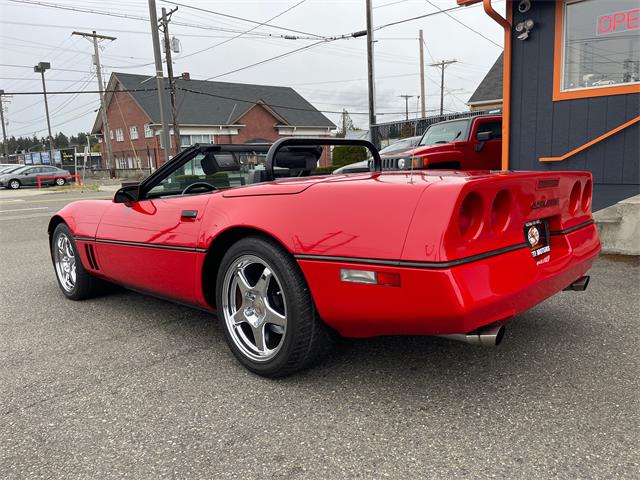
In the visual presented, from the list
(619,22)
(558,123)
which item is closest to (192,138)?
(558,123)

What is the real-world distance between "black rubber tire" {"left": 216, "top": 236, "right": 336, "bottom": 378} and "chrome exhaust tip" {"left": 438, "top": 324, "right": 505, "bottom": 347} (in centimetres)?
64

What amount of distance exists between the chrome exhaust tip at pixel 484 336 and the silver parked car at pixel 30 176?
3123 centimetres

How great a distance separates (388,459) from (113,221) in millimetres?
2570

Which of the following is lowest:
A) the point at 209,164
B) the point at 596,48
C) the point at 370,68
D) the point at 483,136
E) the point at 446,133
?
the point at 209,164

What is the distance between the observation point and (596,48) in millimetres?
5605

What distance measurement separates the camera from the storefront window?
5438 mm

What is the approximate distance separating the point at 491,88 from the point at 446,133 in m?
17.0

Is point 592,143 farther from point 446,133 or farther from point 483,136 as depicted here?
point 446,133

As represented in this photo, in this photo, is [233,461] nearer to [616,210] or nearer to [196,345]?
[196,345]

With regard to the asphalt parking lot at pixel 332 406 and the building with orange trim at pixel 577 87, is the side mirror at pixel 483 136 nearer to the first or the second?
the building with orange trim at pixel 577 87

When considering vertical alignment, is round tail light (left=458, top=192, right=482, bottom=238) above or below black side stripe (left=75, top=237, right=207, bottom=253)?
above

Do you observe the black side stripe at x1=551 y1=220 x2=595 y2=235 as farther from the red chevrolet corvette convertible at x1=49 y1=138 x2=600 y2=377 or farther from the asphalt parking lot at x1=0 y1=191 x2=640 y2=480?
the asphalt parking lot at x1=0 y1=191 x2=640 y2=480

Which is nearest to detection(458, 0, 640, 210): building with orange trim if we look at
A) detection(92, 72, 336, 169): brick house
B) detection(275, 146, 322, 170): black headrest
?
detection(275, 146, 322, 170): black headrest

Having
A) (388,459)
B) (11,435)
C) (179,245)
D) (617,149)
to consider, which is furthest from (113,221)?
(617,149)
